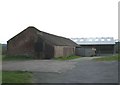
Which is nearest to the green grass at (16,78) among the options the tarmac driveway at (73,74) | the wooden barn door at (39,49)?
the tarmac driveway at (73,74)

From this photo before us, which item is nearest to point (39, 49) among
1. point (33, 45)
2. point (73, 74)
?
point (33, 45)

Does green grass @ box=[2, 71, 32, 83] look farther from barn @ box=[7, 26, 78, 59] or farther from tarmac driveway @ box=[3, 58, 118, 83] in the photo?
barn @ box=[7, 26, 78, 59]

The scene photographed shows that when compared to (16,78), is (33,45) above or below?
above

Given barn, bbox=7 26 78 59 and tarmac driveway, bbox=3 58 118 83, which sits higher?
barn, bbox=7 26 78 59

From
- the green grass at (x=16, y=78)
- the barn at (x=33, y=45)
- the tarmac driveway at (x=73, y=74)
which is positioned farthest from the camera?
the barn at (x=33, y=45)

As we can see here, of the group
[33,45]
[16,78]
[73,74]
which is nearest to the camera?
[16,78]

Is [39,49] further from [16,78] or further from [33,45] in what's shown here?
[16,78]

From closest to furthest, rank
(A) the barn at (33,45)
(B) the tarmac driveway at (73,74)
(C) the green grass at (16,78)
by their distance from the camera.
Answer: (C) the green grass at (16,78) < (B) the tarmac driveway at (73,74) < (A) the barn at (33,45)

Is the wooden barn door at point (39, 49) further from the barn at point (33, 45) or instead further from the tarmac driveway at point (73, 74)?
the tarmac driveway at point (73, 74)

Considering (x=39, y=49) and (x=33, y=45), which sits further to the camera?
(x=33, y=45)

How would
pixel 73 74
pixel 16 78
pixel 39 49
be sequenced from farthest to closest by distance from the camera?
pixel 39 49 → pixel 73 74 → pixel 16 78

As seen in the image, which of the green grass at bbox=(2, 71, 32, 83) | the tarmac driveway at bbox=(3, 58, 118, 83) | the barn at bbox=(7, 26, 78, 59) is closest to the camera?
the green grass at bbox=(2, 71, 32, 83)

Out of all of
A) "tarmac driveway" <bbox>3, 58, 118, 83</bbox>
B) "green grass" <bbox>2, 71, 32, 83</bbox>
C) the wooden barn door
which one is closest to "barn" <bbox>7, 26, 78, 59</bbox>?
the wooden barn door

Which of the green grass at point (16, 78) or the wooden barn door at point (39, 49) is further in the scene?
the wooden barn door at point (39, 49)
